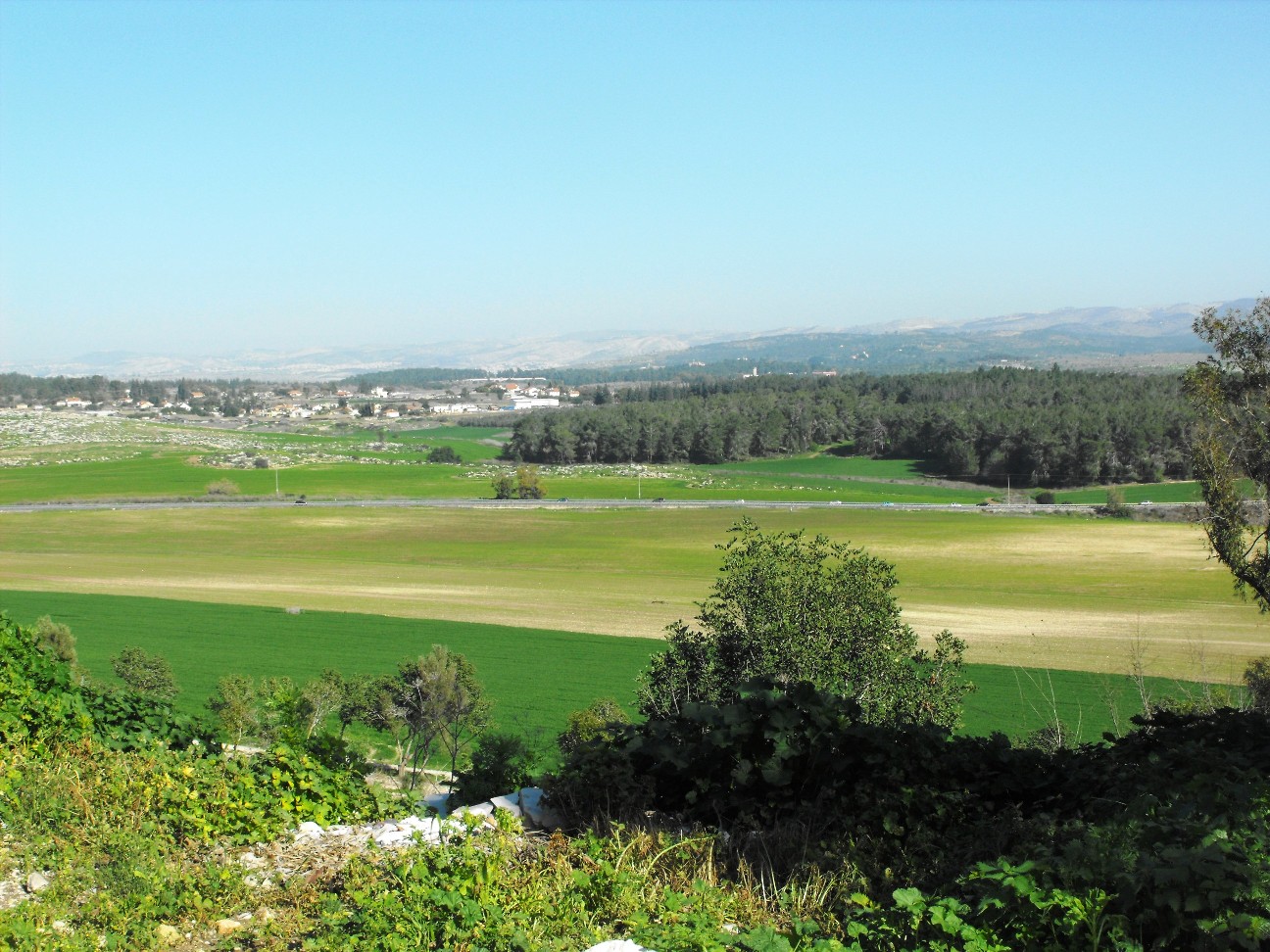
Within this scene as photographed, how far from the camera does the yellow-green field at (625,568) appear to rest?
3528cm

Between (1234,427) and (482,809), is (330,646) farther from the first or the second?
(482,809)

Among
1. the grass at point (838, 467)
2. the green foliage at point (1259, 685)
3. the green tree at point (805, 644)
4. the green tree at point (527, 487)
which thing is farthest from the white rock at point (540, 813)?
the grass at point (838, 467)

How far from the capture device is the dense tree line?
87.5 meters

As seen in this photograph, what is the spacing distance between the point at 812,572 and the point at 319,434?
443 ft

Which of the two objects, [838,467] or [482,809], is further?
[838,467]

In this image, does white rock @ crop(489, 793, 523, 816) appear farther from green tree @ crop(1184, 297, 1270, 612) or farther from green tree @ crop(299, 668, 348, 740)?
green tree @ crop(1184, 297, 1270, 612)

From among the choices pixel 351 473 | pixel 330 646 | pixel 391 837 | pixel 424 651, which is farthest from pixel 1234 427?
pixel 351 473

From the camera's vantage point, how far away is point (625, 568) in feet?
169

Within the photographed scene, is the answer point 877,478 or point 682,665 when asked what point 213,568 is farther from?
point 877,478

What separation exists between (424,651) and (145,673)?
9.33m

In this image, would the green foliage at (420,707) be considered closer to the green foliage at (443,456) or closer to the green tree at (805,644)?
the green tree at (805,644)

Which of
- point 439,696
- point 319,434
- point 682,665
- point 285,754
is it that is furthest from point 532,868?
point 319,434

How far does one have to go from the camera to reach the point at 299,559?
53844mm

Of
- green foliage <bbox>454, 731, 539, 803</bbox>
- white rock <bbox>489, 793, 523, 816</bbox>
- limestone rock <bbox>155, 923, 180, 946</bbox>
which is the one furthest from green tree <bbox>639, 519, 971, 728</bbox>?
limestone rock <bbox>155, 923, 180, 946</bbox>
